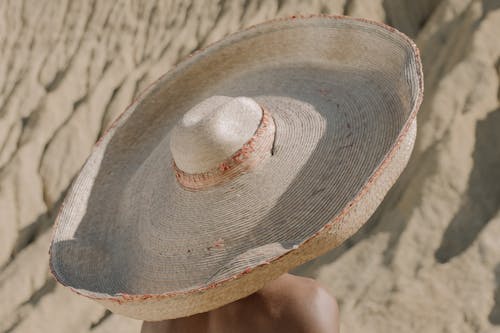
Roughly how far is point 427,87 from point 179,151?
2.89 meters

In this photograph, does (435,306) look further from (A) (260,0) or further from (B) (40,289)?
(A) (260,0)

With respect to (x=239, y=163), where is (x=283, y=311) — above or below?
below

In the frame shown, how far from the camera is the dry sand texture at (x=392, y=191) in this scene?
318 cm

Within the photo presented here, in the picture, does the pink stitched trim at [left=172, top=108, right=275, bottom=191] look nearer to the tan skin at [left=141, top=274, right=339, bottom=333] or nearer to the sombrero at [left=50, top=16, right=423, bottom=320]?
the sombrero at [left=50, top=16, right=423, bottom=320]

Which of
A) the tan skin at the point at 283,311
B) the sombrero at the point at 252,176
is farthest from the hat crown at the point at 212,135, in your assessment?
the tan skin at the point at 283,311

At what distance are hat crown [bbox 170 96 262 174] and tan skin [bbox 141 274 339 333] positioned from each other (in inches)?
11.8

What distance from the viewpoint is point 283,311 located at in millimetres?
1349

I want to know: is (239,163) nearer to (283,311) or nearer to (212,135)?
(212,135)

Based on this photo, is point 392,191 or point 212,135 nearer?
point 212,135

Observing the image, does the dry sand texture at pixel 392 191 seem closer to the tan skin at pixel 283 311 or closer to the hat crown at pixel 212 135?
the tan skin at pixel 283 311

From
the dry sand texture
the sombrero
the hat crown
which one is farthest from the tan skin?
the dry sand texture

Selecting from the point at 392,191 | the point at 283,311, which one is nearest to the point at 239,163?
the point at 283,311

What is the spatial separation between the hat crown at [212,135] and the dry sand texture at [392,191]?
2017 millimetres

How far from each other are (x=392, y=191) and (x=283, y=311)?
8.11ft
